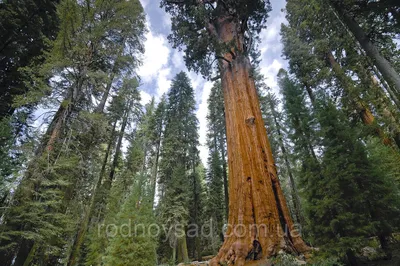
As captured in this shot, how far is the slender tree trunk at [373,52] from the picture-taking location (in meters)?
4.70

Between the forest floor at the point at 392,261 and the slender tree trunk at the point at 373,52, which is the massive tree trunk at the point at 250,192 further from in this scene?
the slender tree trunk at the point at 373,52

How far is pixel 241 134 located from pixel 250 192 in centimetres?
160

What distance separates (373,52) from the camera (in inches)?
201

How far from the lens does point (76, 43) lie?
742 cm

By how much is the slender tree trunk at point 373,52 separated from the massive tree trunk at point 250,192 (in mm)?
3031

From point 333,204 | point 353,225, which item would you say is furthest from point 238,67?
point 353,225

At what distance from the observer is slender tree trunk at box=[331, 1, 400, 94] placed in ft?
15.4

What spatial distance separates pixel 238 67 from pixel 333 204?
4838 mm

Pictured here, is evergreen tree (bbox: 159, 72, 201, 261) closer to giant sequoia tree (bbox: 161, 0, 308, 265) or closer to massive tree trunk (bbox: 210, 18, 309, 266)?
giant sequoia tree (bbox: 161, 0, 308, 265)

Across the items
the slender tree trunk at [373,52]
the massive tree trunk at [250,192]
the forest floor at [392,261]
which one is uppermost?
the slender tree trunk at [373,52]

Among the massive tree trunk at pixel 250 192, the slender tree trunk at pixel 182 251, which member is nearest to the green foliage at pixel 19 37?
the massive tree trunk at pixel 250 192

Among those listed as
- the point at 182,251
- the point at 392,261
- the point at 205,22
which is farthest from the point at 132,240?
the point at 182,251

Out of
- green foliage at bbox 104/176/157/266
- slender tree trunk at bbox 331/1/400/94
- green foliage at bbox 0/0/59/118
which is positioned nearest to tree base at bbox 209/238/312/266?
green foliage at bbox 104/176/157/266

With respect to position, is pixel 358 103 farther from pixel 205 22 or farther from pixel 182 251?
pixel 182 251
